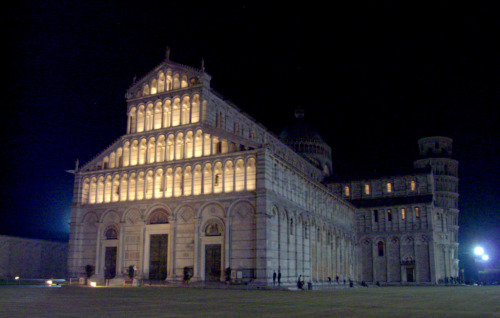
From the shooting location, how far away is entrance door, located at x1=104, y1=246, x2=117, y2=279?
51469 mm

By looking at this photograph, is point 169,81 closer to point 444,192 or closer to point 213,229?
point 213,229

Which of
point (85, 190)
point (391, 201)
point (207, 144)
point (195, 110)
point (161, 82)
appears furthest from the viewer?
point (391, 201)

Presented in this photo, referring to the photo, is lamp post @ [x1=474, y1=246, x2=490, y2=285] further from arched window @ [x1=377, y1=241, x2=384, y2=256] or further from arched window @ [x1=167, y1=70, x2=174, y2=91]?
arched window @ [x1=167, y1=70, x2=174, y2=91]

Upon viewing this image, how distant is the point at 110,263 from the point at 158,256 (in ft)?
21.8

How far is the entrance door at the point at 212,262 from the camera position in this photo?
45.4m

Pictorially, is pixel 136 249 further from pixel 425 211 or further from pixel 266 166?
pixel 425 211

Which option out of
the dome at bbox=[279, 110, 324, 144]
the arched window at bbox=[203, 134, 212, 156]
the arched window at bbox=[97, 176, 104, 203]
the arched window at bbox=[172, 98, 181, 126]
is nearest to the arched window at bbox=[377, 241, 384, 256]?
the dome at bbox=[279, 110, 324, 144]

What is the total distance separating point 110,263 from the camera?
5200 cm

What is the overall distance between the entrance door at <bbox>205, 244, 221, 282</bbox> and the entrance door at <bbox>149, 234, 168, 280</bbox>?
203 inches

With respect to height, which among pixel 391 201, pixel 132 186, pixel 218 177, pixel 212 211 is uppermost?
pixel 391 201

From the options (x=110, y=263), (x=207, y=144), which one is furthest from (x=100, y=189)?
(x=207, y=144)

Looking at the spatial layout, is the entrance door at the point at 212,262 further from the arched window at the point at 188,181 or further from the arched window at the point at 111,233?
the arched window at the point at 111,233

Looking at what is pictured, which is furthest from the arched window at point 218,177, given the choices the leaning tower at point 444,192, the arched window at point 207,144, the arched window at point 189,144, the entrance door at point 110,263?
the leaning tower at point 444,192

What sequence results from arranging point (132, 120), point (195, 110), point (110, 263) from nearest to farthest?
point (195, 110) → point (110, 263) → point (132, 120)
